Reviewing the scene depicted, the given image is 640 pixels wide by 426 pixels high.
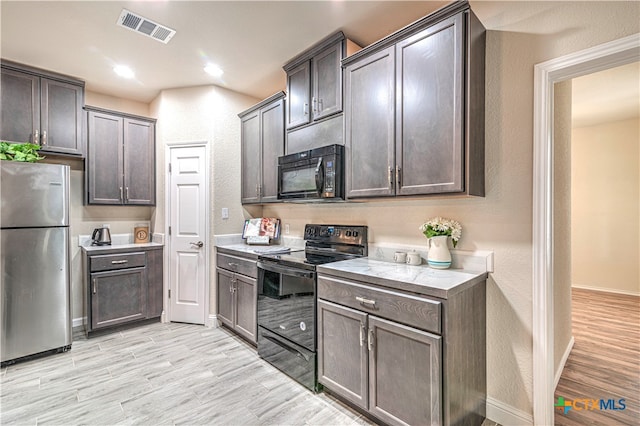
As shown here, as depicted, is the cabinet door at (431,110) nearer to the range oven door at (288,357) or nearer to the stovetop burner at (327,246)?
the stovetop burner at (327,246)

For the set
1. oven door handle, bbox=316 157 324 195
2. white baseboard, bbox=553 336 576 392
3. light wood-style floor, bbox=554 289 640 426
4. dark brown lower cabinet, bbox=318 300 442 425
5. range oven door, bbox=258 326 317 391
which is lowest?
light wood-style floor, bbox=554 289 640 426

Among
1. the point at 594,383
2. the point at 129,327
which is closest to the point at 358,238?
the point at 594,383

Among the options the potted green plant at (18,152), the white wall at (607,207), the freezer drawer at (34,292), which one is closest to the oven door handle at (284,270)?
the freezer drawer at (34,292)

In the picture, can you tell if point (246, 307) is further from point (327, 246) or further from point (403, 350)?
point (403, 350)

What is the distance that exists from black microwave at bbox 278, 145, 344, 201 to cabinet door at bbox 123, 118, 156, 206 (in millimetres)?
1954

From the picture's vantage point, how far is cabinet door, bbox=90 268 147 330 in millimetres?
3260

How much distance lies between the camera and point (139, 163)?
12.5 feet

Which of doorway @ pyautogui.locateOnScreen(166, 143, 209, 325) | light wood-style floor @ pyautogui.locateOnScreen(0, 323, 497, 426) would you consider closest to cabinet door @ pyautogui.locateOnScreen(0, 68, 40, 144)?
doorway @ pyautogui.locateOnScreen(166, 143, 209, 325)

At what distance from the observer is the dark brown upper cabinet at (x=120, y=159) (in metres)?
3.49

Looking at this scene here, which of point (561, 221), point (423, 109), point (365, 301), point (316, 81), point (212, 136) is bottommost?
point (365, 301)

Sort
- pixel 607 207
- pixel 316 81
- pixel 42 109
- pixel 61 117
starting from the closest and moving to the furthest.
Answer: pixel 316 81
pixel 42 109
pixel 61 117
pixel 607 207

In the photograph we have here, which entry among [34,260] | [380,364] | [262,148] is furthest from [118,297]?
[380,364]

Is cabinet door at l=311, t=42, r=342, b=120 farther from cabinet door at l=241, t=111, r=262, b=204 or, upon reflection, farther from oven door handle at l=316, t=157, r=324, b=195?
cabinet door at l=241, t=111, r=262, b=204

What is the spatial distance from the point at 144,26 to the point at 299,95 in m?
1.36
